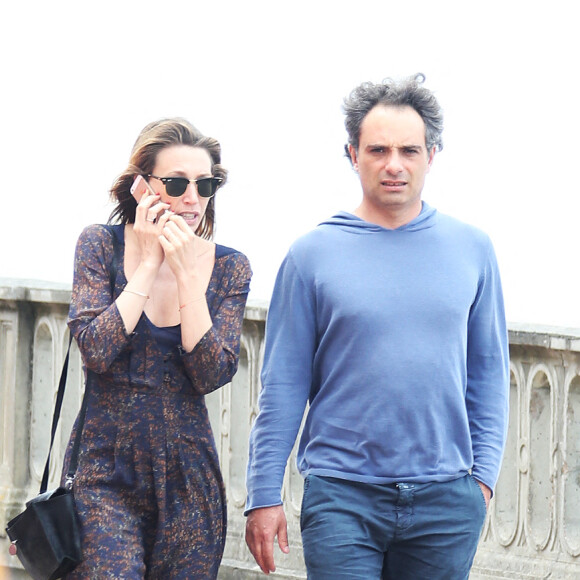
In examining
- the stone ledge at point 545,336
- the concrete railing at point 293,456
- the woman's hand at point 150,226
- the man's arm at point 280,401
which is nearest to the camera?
the man's arm at point 280,401

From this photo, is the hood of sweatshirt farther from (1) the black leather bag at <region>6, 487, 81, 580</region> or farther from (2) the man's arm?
(1) the black leather bag at <region>6, 487, 81, 580</region>

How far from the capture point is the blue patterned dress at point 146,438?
141 inches

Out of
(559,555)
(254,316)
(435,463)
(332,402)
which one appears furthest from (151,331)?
(559,555)

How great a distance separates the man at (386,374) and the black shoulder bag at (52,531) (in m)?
0.48

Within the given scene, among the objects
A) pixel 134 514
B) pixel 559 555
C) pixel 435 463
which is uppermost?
pixel 435 463

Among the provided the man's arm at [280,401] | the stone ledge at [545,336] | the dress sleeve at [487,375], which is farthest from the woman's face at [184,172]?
the stone ledge at [545,336]

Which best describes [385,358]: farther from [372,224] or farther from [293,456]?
[293,456]

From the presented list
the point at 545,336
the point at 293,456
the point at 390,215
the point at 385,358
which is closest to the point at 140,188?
the point at 390,215

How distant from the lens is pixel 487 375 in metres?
3.60

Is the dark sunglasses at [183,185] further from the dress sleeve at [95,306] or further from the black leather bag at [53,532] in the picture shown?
the black leather bag at [53,532]

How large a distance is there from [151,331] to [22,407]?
259cm

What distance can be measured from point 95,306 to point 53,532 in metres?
0.62

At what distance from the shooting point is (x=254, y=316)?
5.39m

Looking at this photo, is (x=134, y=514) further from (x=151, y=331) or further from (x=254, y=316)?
(x=254, y=316)
